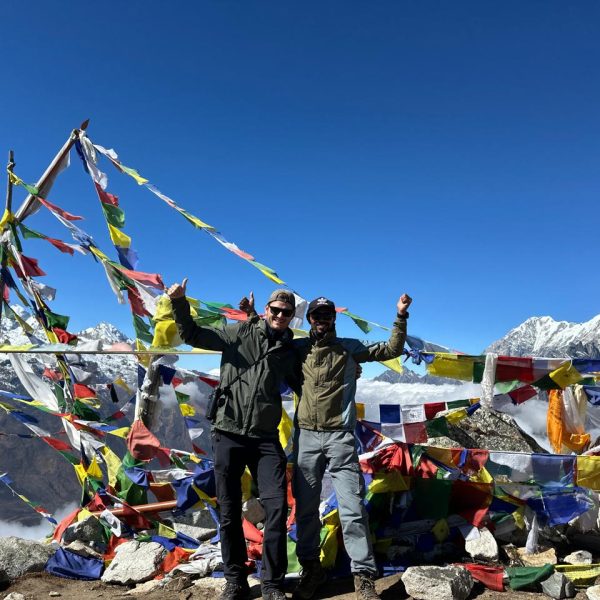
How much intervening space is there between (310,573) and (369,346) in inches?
80.7

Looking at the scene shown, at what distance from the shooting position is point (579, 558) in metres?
5.26

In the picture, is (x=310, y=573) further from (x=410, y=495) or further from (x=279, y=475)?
(x=410, y=495)

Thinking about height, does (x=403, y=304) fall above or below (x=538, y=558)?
above

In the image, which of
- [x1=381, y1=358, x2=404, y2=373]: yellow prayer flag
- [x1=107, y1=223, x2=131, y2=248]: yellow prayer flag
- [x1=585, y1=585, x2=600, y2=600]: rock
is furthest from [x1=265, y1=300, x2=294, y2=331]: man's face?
[x1=107, y1=223, x2=131, y2=248]: yellow prayer flag

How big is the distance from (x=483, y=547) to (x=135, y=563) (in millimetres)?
3662

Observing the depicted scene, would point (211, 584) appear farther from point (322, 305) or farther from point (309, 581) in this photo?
point (322, 305)

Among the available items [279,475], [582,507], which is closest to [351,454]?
[279,475]

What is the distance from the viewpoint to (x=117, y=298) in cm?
824

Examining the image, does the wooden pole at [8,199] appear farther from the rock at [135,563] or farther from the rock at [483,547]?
the rock at [483,547]

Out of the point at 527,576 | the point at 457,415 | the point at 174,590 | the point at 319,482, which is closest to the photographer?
the point at 319,482

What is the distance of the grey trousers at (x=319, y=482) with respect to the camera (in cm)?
432

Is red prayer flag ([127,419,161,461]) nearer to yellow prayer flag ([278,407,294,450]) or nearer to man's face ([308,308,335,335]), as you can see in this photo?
yellow prayer flag ([278,407,294,450])

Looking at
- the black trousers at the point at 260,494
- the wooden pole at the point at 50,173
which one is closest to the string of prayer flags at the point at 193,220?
the wooden pole at the point at 50,173

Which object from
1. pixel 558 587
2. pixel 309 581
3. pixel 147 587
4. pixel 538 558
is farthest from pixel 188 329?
pixel 538 558
